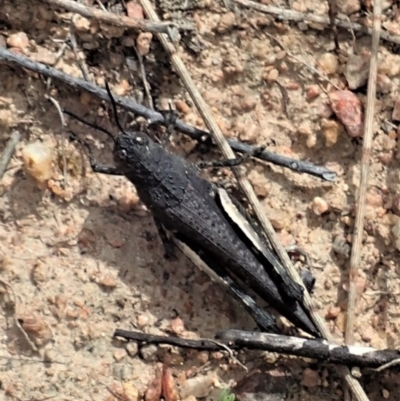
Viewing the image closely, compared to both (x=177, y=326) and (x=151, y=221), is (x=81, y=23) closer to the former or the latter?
(x=151, y=221)

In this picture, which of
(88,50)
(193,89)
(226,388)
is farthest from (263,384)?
(88,50)

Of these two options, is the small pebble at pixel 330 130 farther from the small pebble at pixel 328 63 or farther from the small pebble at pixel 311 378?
the small pebble at pixel 311 378

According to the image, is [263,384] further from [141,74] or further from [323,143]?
[141,74]

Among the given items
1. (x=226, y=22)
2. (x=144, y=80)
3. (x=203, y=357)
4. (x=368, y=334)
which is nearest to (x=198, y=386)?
(x=203, y=357)

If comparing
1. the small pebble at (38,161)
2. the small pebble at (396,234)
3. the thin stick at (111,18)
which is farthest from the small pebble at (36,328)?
the small pebble at (396,234)

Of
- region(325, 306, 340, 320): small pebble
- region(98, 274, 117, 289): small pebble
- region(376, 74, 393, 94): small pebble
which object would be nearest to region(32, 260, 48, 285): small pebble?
region(98, 274, 117, 289): small pebble
